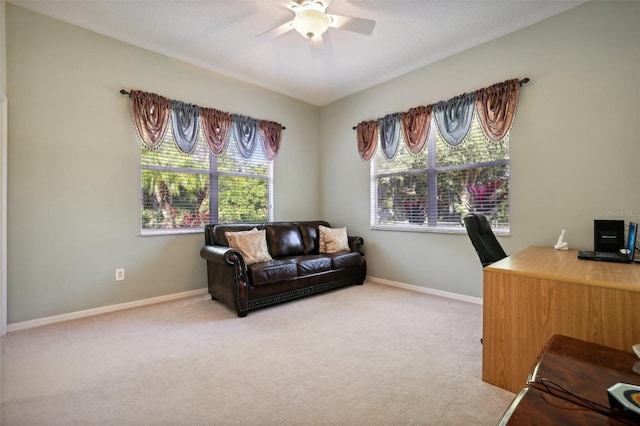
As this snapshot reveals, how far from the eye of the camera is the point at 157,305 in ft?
11.4

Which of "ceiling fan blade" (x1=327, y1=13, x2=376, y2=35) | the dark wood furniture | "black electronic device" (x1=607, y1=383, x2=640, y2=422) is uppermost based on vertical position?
"ceiling fan blade" (x1=327, y1=13, x2=376, y2=35)

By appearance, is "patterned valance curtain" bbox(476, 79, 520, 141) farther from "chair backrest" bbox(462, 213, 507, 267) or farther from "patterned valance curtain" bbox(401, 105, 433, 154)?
"chair backrest" bbox(462, 213, 507, 267)

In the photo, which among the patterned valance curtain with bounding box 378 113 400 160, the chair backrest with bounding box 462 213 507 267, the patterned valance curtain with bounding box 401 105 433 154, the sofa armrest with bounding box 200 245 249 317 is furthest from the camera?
the patterned valance curtain with bounding box 378 113 400 160

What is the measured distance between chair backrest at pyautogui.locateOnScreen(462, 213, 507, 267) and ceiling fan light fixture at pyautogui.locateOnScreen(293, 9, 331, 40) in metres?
2.07

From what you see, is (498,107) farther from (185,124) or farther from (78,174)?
(78,174)

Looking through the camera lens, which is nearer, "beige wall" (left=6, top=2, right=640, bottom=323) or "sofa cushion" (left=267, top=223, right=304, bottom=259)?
"beige wall" (left=6, top=2, right=640, bottom=323)

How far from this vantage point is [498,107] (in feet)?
10.7

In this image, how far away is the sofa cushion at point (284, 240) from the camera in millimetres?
4078

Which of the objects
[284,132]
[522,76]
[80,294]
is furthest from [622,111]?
[80,294]

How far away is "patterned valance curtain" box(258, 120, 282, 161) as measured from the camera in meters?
4.54

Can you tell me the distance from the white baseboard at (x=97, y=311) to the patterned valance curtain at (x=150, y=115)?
5.94 feet

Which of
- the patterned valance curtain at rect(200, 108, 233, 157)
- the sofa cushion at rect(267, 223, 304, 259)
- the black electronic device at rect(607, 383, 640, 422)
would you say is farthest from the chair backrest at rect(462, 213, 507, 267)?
the patterned valance curtain at rect(200, 108, 233, 157)

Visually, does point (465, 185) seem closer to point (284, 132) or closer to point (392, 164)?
point (392, 164)

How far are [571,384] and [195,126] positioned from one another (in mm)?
4112
